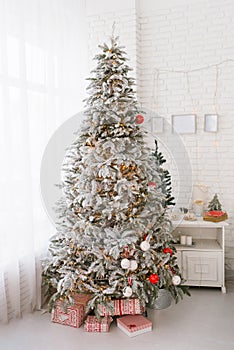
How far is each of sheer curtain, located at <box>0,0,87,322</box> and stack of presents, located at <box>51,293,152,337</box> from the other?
1.33 ft

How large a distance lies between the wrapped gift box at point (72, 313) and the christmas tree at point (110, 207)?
99 millimetres

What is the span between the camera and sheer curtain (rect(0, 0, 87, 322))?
3039 millimetres

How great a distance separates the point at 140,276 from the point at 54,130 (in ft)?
4.88

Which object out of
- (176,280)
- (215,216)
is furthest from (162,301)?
(215,216)

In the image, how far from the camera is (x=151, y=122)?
4312mm

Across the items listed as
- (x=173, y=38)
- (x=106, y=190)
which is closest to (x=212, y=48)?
(x=173, y=38)

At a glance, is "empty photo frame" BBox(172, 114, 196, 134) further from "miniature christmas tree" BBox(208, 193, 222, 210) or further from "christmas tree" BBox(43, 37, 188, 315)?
"christmas tree" BBox(43, 37, 188, 315)

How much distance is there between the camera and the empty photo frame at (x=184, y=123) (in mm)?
4176

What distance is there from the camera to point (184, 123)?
421cm

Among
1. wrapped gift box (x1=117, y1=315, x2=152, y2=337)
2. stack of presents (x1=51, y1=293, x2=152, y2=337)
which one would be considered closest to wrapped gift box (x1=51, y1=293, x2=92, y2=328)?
stack of presents (x1=51, y1=293, x2=152, y2=337)

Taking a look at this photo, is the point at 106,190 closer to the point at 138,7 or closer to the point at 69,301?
the point at 69,301

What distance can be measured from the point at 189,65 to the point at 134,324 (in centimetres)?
260

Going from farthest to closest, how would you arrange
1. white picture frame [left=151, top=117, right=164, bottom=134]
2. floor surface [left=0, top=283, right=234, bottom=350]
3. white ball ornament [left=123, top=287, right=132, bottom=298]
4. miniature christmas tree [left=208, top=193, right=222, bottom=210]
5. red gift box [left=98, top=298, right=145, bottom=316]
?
white picture frame [left=151, top=117, right=164, bottom=134], miniature christmas tree [left=208, top=193, right=222, bottom=210], red gift box [left=98, top=298, right=145, bottom=316], white ball ornament [left=123, top=287, right=132, bottom=298], floor surface [left=0, top=283, right=234, bottom=350]

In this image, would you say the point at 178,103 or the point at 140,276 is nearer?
the point at 140,276
